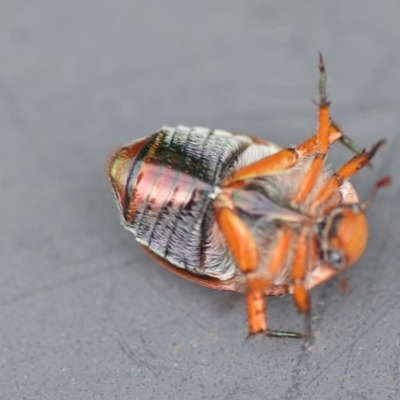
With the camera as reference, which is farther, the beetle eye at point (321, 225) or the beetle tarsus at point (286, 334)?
the beetle tarsus at point (286, 334)

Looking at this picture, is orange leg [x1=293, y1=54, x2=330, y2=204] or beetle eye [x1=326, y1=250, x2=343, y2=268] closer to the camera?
beetle eye [x1=326, y1=250, x2=343, y2=268]

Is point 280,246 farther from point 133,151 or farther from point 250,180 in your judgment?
point 133,151

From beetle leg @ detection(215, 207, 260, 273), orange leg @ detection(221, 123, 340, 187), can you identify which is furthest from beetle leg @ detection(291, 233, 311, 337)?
orange leg @ detection(221, 123, 340, 187)

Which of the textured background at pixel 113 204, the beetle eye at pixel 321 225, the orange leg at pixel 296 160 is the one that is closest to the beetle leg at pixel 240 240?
the orange leg at pixel 296 160

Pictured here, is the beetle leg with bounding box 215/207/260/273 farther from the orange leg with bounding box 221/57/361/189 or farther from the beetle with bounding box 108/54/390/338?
the orange leg with bounding box 221/57/361/189

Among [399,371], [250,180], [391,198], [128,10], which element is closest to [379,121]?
[391,198]

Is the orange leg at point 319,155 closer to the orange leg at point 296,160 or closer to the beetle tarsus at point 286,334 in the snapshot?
the orange leg at point 296,160

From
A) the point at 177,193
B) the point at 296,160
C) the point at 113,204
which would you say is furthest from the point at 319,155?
the point at 113,204
